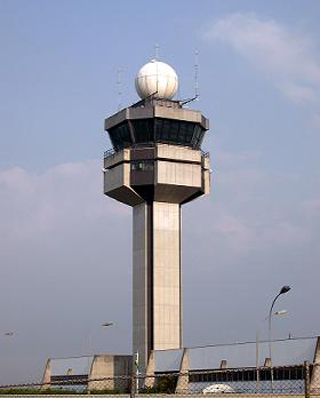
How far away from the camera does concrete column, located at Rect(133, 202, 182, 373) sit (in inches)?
3511

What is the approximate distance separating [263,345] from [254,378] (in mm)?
3535

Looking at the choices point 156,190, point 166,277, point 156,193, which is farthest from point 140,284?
point 156,190

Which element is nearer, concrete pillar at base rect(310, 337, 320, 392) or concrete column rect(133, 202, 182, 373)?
concrete pillar at base rect(310, 337, 320, 392)

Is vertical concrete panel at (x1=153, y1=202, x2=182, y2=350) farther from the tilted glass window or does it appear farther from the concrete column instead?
the tilted glass window

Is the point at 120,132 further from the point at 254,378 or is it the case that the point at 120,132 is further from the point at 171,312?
the point at 254,378

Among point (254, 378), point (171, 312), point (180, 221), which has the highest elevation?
point (180, 221)

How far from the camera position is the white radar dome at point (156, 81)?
95.5 m

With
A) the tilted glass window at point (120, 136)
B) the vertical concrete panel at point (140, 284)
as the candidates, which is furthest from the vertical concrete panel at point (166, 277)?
the tilted glass window at point (120, 136)

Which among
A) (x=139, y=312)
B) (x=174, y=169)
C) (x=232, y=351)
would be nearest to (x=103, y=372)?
(x=139, y=312)

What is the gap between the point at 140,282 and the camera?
9112 centimetres

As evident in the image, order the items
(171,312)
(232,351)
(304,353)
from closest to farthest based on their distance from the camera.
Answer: (304,353) < (232,351) < (171,312)

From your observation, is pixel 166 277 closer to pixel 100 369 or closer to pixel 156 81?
pixel 100 369

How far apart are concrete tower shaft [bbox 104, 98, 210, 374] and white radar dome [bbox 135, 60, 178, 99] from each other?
6.43ft

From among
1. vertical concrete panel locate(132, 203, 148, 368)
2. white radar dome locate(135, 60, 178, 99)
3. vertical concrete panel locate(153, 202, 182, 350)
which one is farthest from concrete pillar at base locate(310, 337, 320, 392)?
white radar dome locate(135, 60, 178, 99)
